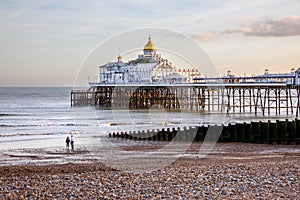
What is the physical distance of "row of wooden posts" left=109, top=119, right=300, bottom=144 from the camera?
21672 millimetres

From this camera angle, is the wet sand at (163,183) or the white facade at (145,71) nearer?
the wet sand at (163,183)

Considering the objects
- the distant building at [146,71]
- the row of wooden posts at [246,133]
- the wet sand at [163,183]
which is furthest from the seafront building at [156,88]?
the wet sand at [163,183]

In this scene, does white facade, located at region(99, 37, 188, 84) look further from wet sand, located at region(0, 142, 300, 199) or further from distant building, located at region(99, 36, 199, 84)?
wet sand, located at region(0, 142, 300, 199)

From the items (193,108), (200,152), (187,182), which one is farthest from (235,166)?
(193,108)

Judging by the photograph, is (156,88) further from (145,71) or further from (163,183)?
(163,183)

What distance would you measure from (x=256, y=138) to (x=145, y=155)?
5868mm

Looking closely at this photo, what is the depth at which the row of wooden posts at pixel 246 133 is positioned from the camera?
21.7 m

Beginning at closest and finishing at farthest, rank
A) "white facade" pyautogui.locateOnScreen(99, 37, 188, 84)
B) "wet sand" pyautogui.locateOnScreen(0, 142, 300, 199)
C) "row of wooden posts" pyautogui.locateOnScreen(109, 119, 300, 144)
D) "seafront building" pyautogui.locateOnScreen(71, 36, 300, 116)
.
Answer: "wet sand" pyautogui.locateOnScreen(0, 142, 300, 199) < "row of wooden posts" pyautogui.locateOnScreen(109, 119, 300, 144) < "seafront building" pyautogui.locateOnScreen(71, 36, 300, 116) < "white facade" pyautogui.locateOnScreen(99, 37, 188, 84)

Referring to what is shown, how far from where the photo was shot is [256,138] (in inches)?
894

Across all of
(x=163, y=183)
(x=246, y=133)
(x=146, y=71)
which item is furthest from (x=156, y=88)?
(x=163, y=183)

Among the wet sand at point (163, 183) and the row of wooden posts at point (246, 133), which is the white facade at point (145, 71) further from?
the wet sand at point (163, 183)

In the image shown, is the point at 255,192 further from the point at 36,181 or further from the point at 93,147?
the point at 93,147

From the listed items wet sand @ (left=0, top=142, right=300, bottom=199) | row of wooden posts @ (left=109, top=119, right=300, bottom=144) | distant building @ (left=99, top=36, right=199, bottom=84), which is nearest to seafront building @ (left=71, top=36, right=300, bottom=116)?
distant building @ (left=99, top=36, right=199, bottom=84)

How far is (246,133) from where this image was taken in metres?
23.0
